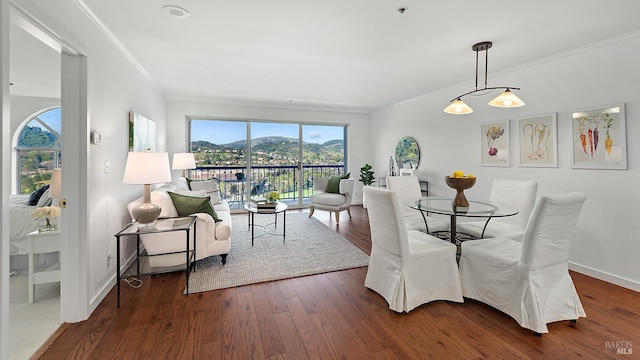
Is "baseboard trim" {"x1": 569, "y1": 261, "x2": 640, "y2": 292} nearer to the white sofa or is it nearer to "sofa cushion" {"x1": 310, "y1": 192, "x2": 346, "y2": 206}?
"sofa cushion" {"x1": 310, "y1": 192, "x2": 346, "y2": 206}

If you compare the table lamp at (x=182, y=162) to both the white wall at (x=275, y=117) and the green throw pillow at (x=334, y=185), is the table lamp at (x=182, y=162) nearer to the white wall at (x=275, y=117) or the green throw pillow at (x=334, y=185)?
the white wall at (x=275, y=117)

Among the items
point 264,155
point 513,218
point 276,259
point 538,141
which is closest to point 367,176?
point 264,155

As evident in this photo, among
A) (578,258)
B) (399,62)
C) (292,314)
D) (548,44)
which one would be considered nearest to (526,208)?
(578,258)

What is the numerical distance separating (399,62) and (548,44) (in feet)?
4.97

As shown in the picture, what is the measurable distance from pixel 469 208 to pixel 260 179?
4742mm

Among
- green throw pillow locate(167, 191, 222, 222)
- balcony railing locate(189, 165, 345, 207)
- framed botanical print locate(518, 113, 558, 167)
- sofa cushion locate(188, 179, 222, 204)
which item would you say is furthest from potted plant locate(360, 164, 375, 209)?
green throw pillow locate(167, 191, 222, 222)

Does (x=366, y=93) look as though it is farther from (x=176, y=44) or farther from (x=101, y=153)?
(x=101, y=153)

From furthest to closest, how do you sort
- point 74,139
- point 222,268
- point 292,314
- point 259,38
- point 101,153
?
point 222,268 < point 259,38 < point 101,153 < point 292,314 < point 74,139

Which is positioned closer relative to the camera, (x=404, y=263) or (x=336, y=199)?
(x=404, y=263)

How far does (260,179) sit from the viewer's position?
21.0ft

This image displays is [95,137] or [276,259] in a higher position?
[95,137]

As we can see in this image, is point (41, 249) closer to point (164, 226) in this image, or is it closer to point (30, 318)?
point (30, 318)

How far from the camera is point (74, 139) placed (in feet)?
6.60

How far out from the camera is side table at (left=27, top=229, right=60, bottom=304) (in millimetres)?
2266
